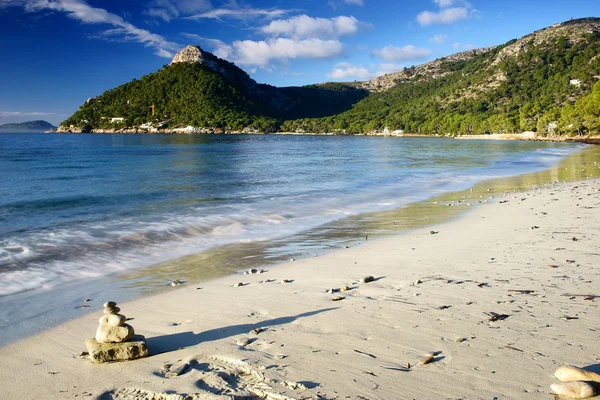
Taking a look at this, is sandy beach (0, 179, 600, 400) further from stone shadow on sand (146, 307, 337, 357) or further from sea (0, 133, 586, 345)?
sea (0, 133, 586, 345)

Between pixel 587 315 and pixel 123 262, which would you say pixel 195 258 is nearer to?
pixel 123 262

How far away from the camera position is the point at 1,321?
18.9 ft

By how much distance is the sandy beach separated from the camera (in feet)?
12.1

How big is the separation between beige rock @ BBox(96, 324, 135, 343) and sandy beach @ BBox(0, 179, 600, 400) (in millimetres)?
261

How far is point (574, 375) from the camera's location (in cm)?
337

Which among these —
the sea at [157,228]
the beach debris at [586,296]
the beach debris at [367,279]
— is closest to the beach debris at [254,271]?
the sea at [157,228]

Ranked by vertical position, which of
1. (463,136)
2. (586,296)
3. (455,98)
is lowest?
(586,296)

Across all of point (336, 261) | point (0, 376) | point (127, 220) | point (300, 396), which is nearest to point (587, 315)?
point (300, 396)

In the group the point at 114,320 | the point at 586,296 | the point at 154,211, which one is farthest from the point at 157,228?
the point at 586,296

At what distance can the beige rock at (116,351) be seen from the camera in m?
4.22

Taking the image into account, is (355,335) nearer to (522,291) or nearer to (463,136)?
(522,291)

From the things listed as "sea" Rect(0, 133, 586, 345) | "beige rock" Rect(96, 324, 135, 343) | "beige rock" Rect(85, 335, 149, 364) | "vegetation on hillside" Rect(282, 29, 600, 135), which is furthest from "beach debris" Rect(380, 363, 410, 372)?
"vegetation on hillside" Rect(282, 29, 600, 135)

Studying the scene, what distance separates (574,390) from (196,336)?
3.65m

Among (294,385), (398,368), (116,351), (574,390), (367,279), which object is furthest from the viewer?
(367,279)
